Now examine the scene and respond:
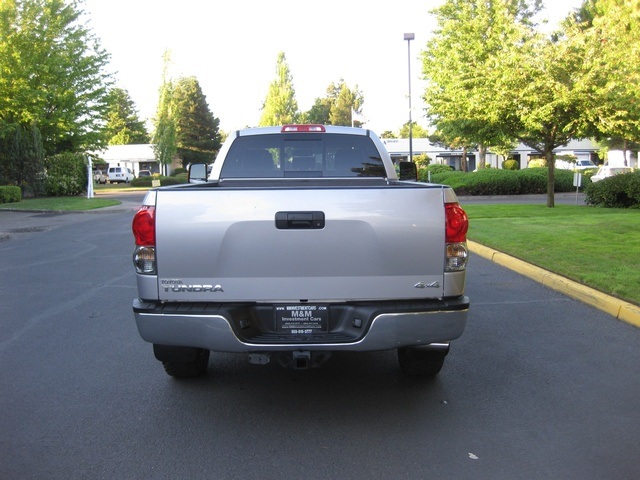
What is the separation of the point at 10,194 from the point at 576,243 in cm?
2665

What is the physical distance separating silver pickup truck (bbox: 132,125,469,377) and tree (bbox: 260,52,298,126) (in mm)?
57396

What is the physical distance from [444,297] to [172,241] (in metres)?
1.83

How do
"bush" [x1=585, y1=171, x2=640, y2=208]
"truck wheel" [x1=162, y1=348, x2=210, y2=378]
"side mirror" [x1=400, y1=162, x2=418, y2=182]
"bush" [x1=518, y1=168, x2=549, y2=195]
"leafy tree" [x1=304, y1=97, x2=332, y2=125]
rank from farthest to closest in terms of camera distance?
"leafy tree" [x1=304, y1=97, x2=332, y2=125]
"bush" [x1=518, y1=168, x2=549, y2=195]
"bush" [x1=585, y1=171, x2=640, y2=208]
"side mirror" [x1=400, y1=162, x2=418, y2=182]
"truck wheel" [x1=162, y1=348, x2=210, y2=378]

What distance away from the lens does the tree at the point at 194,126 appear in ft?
→ 254

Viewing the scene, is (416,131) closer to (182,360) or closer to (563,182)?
(563,182)

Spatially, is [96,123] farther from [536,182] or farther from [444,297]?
[444,297]

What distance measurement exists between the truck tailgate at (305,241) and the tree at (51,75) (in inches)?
1228

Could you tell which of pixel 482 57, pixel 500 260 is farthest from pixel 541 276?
pixel 482 57

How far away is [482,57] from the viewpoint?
21766 mm

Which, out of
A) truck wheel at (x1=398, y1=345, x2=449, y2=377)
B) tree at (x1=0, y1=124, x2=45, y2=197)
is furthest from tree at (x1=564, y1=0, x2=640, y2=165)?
tree at (x1=0, y1=124, x2=45, y2=197)

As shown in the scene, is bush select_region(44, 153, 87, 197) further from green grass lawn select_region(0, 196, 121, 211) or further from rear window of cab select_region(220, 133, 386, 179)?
rear window of cab select_region(220, 133, 386, 179)

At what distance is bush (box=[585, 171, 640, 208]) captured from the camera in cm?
2061

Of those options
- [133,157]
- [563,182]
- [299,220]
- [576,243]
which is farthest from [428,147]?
[299,220]

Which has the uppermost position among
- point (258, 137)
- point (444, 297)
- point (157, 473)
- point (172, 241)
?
point (258, 137)
